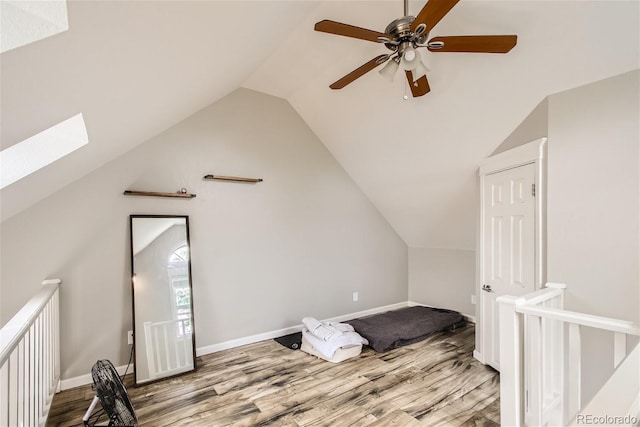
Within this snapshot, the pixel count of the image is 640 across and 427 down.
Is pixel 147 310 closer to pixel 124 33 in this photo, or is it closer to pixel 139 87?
pixel 139 87

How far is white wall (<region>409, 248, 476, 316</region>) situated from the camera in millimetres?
4203

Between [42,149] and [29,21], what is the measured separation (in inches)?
49.9

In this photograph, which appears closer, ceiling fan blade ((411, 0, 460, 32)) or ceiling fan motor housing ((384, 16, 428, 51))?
ceiling fan blade ((411, 0, 460, 32))

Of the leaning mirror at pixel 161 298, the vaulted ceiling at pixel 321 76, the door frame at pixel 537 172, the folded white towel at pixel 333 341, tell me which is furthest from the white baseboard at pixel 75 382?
the door frame at pixel 537 172

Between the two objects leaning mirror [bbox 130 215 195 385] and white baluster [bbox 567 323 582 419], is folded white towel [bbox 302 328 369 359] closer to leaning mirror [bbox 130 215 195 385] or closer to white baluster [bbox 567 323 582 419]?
leaning mirror [bbox 130 215 195 385]

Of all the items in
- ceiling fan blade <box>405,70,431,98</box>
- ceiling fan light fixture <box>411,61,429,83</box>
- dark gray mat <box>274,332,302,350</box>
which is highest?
ceiling fan blade <box>405,70,431,98</box>

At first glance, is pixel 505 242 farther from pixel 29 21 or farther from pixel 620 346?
pixel 29 21

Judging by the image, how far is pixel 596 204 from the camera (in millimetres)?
1961

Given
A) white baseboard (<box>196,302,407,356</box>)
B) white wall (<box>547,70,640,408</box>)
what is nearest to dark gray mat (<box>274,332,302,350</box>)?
white baseboard (<box>196,302,407,356</box>)

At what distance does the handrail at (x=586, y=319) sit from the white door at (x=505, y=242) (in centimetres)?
80

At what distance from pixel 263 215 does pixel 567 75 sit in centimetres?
300

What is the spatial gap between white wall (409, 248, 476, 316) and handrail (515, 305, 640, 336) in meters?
2.58

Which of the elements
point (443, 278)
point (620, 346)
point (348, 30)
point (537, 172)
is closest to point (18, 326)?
point (348, 30)

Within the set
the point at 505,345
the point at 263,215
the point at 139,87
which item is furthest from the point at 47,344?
the point at 505,345
